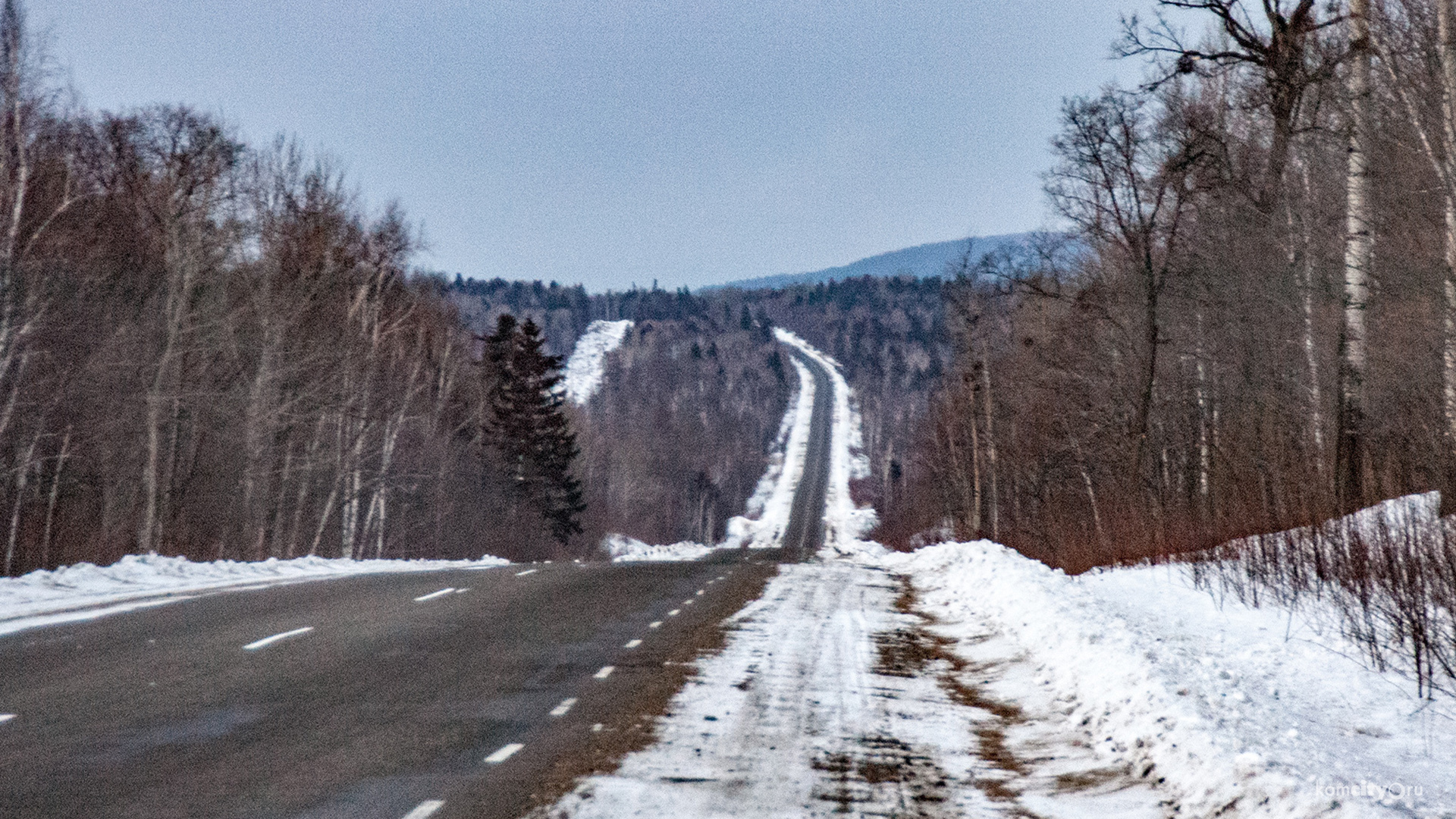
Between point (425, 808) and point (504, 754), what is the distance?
1311mm

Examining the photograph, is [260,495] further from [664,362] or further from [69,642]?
[664,362]

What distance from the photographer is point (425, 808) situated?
20.1 feet

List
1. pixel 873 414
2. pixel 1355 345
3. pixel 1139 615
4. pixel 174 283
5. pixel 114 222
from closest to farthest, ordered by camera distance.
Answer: pixel 1139 615 → pixel 1355 345 → pixel 174 283 → pixel 114 222 → pixel 873 414

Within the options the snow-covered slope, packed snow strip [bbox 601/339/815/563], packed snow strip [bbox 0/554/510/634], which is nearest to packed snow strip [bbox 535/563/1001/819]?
packed snow strip [bbox 0/554/510/634]

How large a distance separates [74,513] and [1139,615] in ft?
110

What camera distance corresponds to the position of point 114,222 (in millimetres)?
37906

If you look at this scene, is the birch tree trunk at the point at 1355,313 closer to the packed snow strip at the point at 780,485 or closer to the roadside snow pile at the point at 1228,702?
the roadside snow pile at the point at 1228,702

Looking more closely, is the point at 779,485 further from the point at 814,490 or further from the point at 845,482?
the point at 814,490

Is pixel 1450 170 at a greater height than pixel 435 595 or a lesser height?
greater

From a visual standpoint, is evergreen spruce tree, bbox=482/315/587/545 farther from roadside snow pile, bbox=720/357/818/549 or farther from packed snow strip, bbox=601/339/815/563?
roadside snow pile, bbox=720/357/818/549

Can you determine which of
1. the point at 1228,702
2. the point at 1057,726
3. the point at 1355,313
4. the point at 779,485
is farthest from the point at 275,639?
the point at 779,485

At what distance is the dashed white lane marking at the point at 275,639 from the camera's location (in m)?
11.5

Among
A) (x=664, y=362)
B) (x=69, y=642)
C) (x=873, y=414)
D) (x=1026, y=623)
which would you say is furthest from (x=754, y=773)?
(x=664, y=362)

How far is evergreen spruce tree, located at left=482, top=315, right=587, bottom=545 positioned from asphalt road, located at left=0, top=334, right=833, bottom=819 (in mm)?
46278
